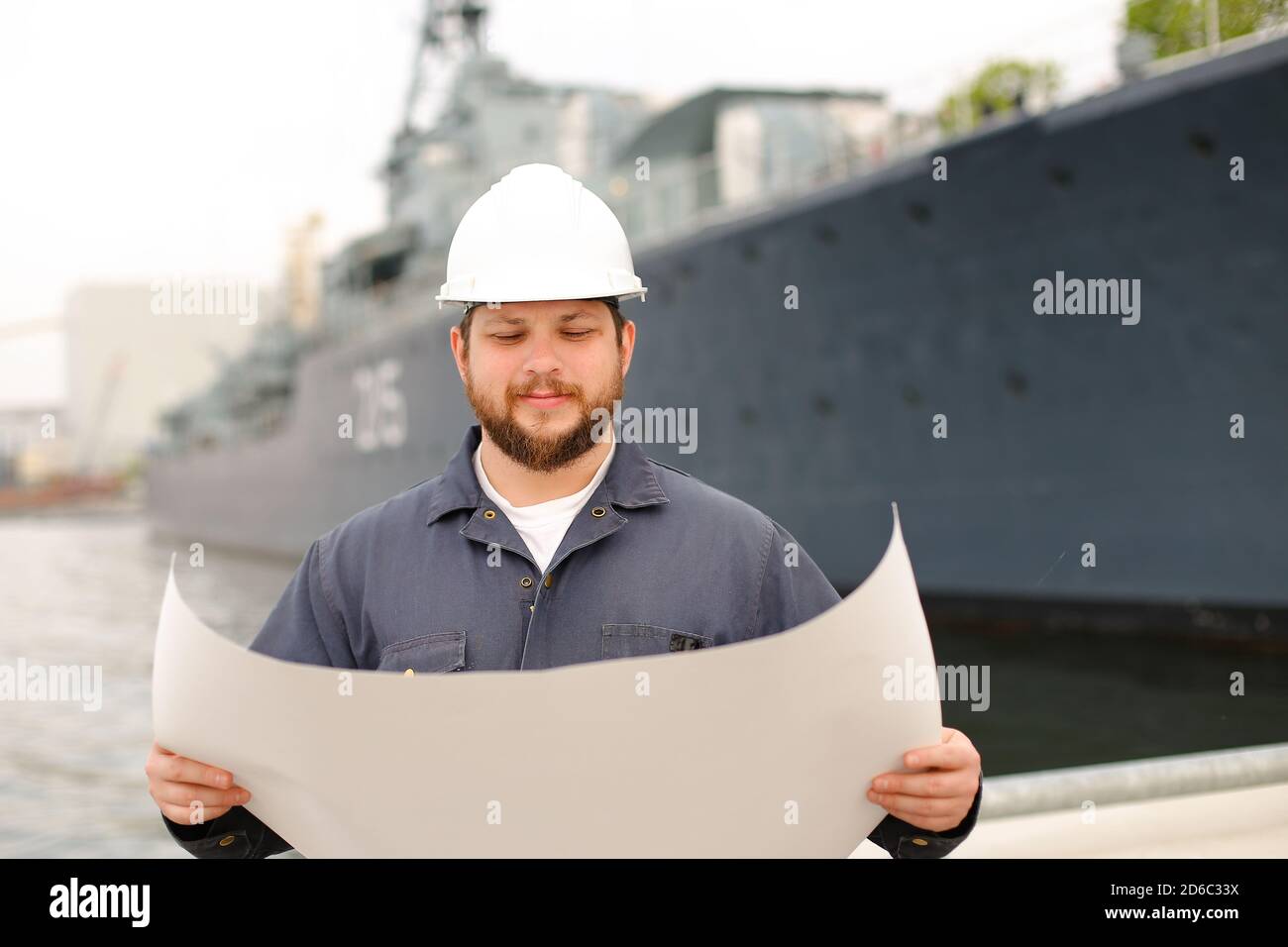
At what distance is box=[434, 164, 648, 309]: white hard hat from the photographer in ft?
5.01

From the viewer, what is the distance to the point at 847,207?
1080cm

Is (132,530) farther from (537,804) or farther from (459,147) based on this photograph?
(537,804)

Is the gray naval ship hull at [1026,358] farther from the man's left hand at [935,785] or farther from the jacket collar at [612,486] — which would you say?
the man's left hand at [935,785]

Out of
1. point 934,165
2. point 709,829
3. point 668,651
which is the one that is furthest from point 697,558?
point 934,165

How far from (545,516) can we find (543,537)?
0.10 ft

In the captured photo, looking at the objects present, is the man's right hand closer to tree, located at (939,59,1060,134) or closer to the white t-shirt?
the white t-shirt

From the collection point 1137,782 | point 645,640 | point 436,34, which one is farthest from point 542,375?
point 436,34

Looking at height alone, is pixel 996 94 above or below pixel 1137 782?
above

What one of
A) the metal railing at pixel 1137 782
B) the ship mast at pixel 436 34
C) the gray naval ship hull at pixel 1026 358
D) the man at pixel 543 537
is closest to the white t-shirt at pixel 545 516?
the man at pixel 543 537

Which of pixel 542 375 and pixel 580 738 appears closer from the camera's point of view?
pixel 580 738

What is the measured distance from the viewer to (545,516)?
63.6 inches

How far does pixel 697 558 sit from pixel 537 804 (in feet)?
1.34

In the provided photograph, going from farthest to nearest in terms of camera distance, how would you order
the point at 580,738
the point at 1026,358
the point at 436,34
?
the point at 436,34 < the point at 1026,358 < the point at 580,738

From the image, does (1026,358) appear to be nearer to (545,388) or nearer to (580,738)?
(545,388)
